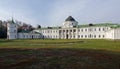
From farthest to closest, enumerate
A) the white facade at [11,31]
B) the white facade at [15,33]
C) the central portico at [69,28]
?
the central portico at [69,28] < the white facade at [15,33] < the white facade at [11,31]

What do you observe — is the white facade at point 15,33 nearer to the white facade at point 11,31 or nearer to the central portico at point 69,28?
the white facade at point 11,31

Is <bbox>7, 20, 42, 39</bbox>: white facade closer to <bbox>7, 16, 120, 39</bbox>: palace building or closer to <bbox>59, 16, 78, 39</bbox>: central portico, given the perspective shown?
<bbox>7, 16, 120, 39</bbox>: palace building

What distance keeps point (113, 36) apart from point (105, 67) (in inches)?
2404

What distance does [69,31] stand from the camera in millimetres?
111250

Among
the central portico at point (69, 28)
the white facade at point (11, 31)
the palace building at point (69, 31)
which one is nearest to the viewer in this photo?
the palace building at point (69, 31)

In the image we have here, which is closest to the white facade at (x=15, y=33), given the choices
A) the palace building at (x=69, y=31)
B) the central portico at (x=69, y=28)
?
the palace building at (x=69, y=31)

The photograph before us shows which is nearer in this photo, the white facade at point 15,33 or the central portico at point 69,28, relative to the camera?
the white facade at point 15,33

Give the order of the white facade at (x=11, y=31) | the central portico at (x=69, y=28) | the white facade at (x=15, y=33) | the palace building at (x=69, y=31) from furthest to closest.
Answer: the central portico at (x=69, y=28) → the white facade at (x=15, y=33) → the white facade at (x=11, y=31) → the palace building at (x=69, y=31)

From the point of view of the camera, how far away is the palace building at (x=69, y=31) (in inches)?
3863

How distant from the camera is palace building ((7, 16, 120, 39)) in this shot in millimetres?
98125

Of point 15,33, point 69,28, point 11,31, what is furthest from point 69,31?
point 11,31

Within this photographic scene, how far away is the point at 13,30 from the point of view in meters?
112

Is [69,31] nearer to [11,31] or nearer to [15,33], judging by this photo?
[15,33]

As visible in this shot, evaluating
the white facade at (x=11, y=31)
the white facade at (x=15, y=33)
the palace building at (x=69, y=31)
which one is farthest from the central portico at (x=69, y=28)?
the white facade at (x=11, y=31)
